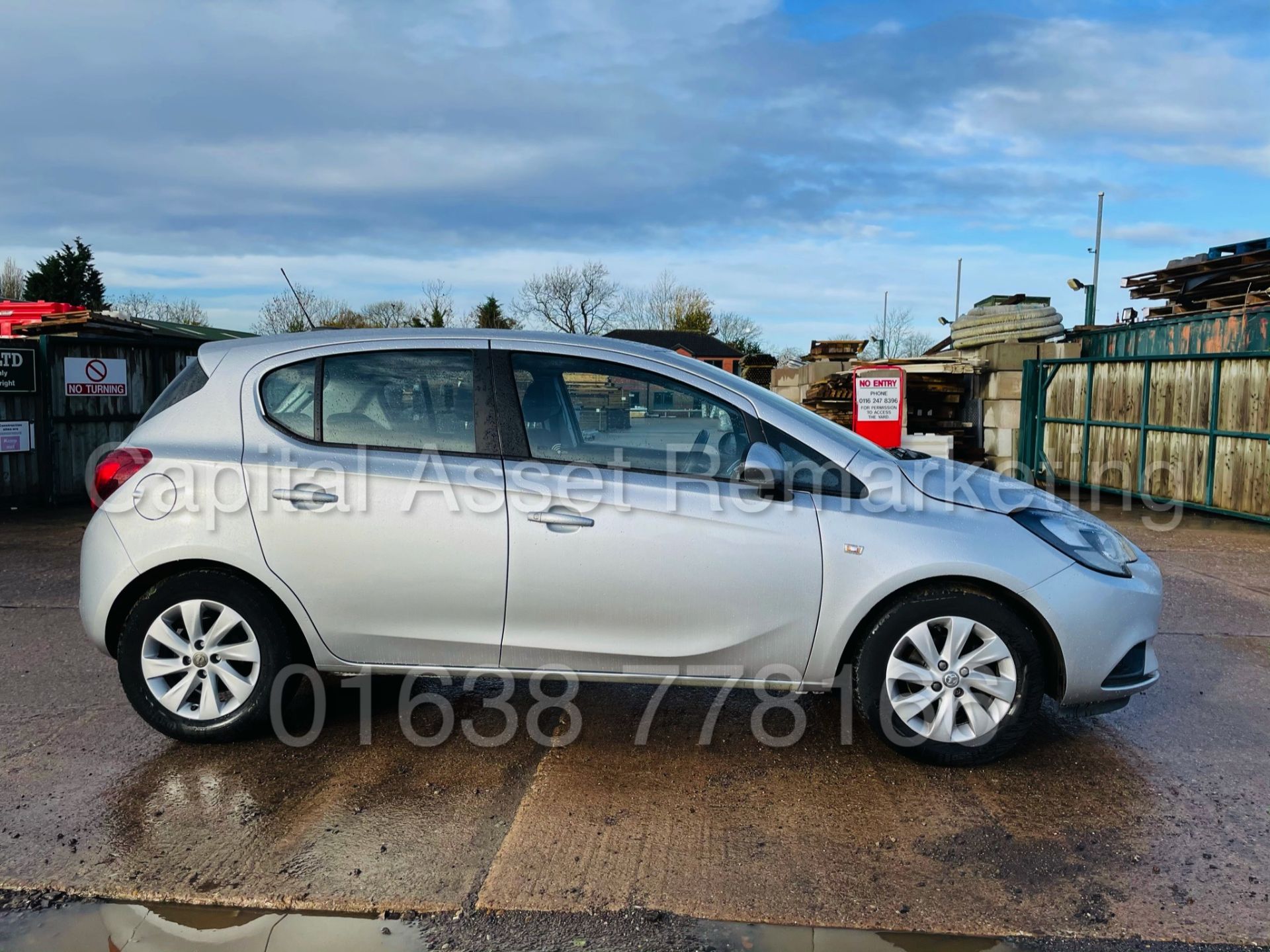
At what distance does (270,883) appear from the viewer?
294 cm

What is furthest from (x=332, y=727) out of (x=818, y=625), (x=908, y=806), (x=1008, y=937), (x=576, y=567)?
(x=1008, y=937)

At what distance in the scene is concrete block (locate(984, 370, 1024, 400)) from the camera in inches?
540

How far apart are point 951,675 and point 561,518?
1.62 meters

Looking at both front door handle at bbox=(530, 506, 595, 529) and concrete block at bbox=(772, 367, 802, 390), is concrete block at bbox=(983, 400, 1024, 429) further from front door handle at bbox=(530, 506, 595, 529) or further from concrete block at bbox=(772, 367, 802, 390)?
front door handle at bbox=(530, 506, 595, 529)

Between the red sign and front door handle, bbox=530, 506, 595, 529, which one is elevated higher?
the red sign

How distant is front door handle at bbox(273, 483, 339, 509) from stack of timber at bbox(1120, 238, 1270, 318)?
39.2ft

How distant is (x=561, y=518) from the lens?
3.73m

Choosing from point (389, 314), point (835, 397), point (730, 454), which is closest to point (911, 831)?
point (730, 454)

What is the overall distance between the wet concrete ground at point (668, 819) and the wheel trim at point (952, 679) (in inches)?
9.0

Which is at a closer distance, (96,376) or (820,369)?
(96,376)

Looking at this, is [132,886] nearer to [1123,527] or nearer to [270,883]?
[270,883]

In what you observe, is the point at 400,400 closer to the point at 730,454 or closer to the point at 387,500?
the point at 387,500

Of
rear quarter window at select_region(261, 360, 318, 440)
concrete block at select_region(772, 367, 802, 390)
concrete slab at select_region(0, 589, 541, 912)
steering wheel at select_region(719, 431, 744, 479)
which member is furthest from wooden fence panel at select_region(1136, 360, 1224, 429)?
rear quarter window at select_region(261, 360, 318, 440)

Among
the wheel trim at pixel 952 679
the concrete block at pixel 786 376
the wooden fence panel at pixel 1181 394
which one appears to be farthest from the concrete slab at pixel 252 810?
the concrete block at pixel 786 376
